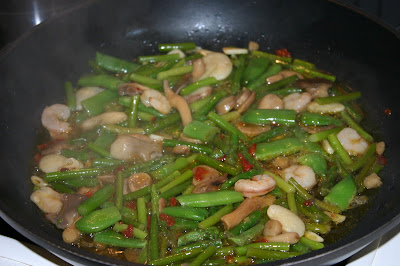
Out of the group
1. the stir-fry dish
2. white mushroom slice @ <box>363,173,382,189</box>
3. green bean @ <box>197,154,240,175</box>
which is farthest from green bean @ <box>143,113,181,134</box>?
white mushroom slice @ <box>363,173,382,189</box>

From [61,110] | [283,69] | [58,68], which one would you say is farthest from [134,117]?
[283,69]

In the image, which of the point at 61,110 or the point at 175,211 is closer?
the point at 175,211

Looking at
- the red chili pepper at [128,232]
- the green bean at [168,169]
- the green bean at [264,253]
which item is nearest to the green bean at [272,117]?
the green bean at [168,169]

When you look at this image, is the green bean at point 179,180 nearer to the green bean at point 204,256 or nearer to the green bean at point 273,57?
the green bean at point 204,256

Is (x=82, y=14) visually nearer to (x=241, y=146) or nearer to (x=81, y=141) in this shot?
(x=81, y=141)

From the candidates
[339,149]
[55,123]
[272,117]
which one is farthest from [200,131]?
[55,123]

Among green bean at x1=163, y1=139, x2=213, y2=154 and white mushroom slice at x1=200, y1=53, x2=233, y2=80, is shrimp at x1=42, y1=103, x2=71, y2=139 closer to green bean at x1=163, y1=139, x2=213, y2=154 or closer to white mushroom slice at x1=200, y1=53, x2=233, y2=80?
green bean at x1=163, y1=139, x2=213, y2=154

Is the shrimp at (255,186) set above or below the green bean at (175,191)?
above
